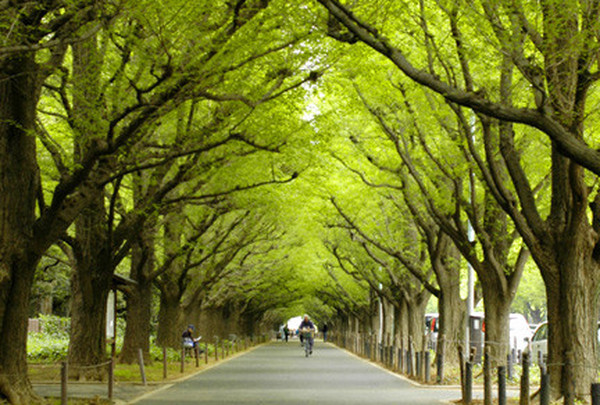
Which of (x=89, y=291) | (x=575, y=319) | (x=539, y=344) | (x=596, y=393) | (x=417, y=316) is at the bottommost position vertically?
(x=596, y=393)

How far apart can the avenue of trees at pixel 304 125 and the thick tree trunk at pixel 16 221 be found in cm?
3

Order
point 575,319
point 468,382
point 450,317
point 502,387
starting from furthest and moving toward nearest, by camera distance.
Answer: point 450,317, point 468,382, point 575,319, point 502,387

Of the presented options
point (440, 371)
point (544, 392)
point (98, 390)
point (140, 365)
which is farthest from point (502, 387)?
point (140, 365)

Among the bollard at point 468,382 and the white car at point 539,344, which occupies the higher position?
the white car at point 539,344

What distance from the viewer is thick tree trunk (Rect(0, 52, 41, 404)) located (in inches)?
581

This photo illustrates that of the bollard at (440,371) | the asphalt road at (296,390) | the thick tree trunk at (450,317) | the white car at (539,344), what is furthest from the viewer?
the white car at (539,344)

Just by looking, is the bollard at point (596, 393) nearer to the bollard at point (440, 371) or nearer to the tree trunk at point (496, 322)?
the tree trunk at point (496, 322)

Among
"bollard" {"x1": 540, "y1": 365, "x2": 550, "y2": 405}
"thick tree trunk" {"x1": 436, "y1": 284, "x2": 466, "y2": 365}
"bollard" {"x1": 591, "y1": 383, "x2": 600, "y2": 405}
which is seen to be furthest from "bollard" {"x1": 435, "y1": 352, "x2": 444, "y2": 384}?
"bollard" {"x1": 591, "y1": 383, "x2": 600, "y2": 405}

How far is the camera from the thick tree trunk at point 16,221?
48.4 ft

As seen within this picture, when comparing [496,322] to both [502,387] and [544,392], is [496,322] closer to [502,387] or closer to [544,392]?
[502,387]

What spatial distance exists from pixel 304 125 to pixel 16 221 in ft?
25.6

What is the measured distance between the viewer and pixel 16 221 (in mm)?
15102

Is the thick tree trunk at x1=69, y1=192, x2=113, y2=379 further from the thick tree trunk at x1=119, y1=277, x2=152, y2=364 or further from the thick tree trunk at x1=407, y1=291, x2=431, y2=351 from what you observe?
the thick tree trunk at x1=407, y1=291, x2=431, y2=351

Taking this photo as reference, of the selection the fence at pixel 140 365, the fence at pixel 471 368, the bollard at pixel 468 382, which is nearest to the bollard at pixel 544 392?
the fence at pixel 471 368
